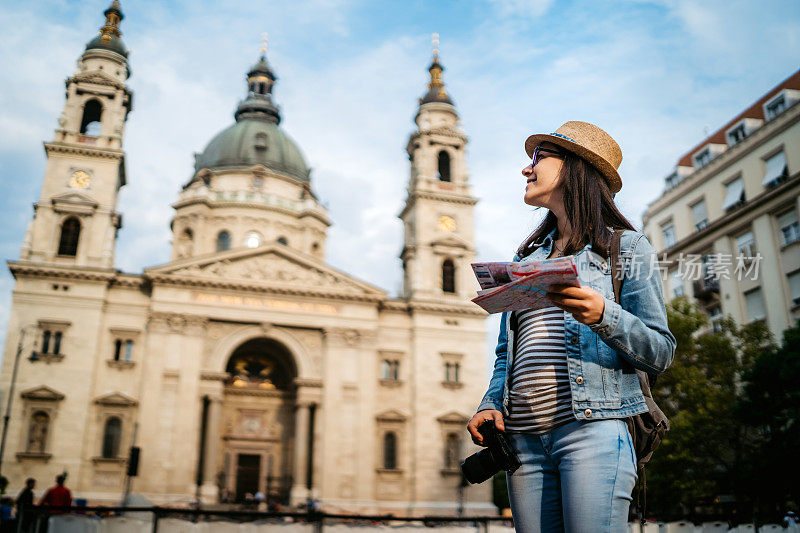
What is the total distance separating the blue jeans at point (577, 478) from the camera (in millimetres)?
2607

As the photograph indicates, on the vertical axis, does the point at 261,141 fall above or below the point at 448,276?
above

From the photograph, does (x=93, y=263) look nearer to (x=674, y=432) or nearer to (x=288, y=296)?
(x=288, y=296)

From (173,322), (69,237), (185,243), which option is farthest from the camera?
(185,243)

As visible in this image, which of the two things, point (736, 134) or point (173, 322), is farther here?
point (736, 134)

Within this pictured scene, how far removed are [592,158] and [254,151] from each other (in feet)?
163

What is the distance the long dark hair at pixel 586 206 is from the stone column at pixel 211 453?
108 feet

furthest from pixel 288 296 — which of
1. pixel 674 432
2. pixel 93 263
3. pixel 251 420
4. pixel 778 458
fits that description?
pixel 778 458

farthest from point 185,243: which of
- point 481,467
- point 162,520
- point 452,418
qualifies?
point 481,467

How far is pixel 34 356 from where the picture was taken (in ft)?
100

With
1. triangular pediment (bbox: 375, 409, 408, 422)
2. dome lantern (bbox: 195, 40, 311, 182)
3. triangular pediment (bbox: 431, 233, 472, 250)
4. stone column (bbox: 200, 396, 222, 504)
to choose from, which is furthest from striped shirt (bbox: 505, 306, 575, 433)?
dome lantern (bbox: 195, 40, 311, 182)

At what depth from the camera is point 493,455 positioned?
2992 millimetres

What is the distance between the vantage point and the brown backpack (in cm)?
283

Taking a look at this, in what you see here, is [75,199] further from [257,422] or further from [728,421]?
[728,421]

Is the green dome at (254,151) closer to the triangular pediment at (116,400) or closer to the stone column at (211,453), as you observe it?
the stone column at (211,453)
